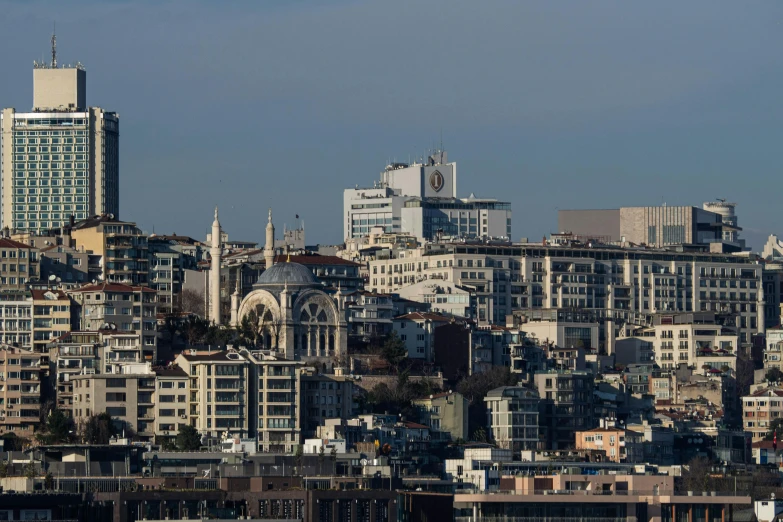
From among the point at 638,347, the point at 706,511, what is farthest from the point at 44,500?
the point at 638,347

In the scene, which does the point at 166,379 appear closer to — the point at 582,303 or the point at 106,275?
the point at 106,275

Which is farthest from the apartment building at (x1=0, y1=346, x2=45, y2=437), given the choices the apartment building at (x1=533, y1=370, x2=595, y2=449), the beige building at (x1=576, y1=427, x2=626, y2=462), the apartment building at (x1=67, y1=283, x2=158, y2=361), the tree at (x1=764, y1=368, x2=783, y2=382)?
the tree at (x1=764, y1=368, x2=783, y2=382)

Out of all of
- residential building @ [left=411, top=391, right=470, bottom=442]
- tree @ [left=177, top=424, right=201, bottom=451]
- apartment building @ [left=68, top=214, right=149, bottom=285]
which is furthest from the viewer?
apartment building @ [left=68, top=214, right=149, bottom=285]

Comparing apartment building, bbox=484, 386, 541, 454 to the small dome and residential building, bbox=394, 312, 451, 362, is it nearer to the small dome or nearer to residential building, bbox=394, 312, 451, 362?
residential building, bbox=394, 312, 451, 362

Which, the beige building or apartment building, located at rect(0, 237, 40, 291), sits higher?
apartment building, located at rect(0, 237, 40, 291)

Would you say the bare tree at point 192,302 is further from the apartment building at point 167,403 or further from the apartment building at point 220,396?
the apartment building at point 220,396

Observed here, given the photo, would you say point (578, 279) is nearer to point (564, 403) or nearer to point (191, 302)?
point (191, 302)

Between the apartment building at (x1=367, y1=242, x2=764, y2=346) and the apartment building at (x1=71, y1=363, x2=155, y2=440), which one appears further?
the apartment building at (x1=367, y1=242, x2=764, y2=346)
